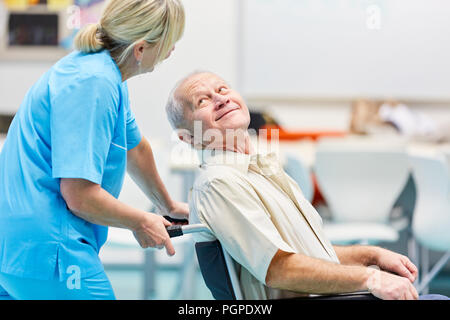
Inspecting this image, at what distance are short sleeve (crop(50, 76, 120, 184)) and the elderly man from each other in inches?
9.0

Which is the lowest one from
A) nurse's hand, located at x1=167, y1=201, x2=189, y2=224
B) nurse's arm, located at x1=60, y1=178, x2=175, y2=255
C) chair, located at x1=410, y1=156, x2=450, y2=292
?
chair, located at x1=410, y1=156, x2=450, y2=292

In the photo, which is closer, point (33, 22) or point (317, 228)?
point (317, 228)

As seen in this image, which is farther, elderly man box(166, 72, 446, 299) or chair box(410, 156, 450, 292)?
chair box(410, 156, 450, 292)

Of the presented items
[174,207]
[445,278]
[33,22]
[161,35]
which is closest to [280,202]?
[174,207]

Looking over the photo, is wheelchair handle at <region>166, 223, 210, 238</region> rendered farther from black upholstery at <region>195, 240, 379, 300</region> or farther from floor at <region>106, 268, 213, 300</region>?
floor at <region>106, 268, 213, 300</region>

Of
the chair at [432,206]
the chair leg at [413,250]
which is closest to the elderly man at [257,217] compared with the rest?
the chair at [432,206]

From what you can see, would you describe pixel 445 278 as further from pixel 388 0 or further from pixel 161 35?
pixel 161 35

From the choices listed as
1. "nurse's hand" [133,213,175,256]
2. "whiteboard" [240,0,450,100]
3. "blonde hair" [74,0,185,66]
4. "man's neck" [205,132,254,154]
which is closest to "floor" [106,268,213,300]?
"man's neck" [205,132,254,154]

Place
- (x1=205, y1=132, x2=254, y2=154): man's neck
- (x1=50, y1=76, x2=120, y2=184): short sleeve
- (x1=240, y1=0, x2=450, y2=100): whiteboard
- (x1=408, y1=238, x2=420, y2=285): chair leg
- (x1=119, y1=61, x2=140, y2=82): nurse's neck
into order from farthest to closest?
(x1=240, y1=0, x2=450, y2=100): whiteboard, (x1=408, y1=238, x2=420, y2=285): chair leg, (x1=205, y1=132, x2=254, y2=154): man's neck, (x1=119, y1=61, x2=140, y2=82): nurse's neck, (x1=50, y1=76, x2=120, y2=184): short sleeve

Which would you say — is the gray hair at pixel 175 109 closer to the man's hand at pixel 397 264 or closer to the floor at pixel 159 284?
the man's hand at pixel 397 264

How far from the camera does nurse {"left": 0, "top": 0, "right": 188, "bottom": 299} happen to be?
1205 mm

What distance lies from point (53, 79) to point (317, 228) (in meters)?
0.62

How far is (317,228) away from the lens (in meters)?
1.41
